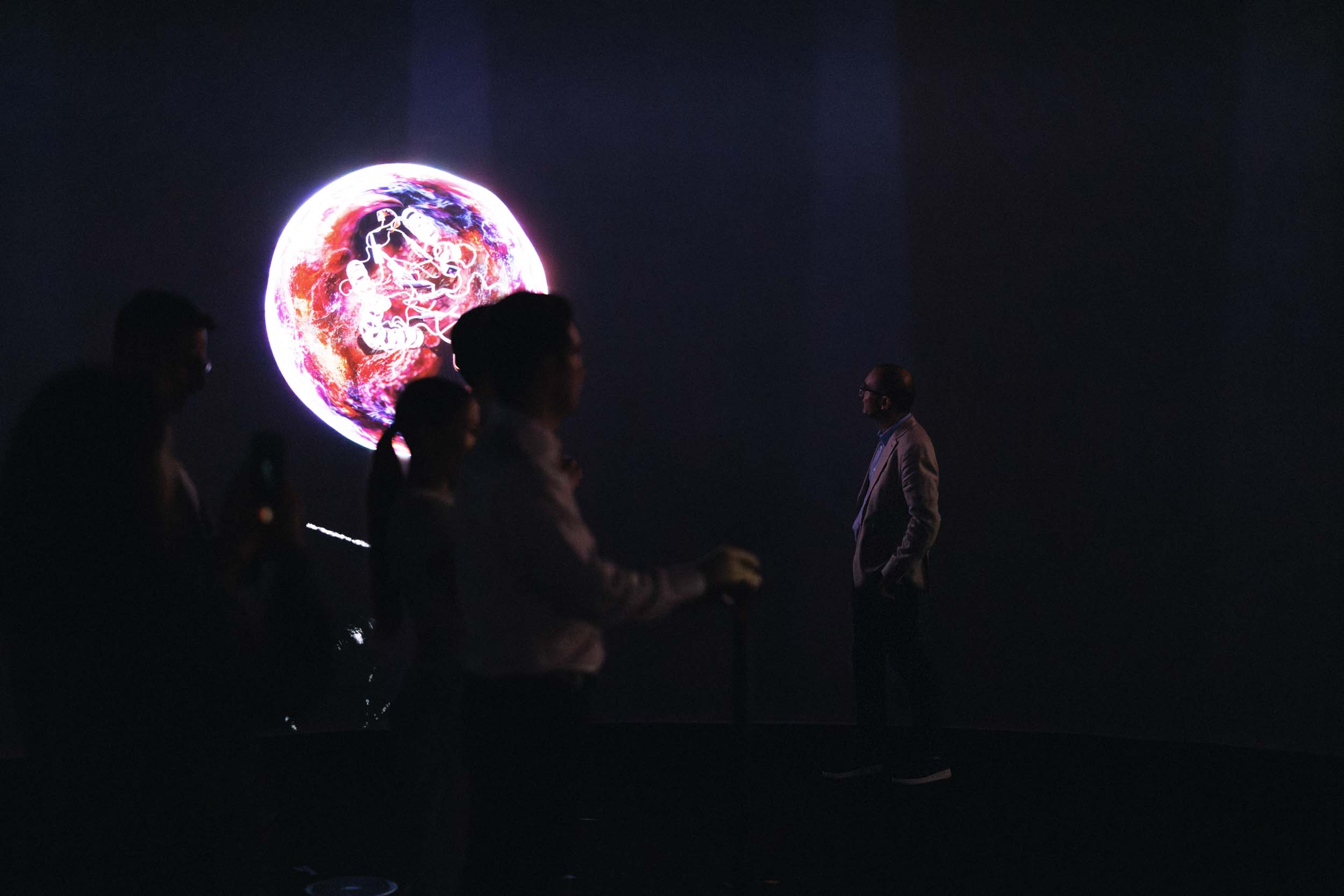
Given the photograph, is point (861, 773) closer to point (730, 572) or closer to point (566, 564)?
point (730, 572)

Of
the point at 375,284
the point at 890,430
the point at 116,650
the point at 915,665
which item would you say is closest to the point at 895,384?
the point at 890,430

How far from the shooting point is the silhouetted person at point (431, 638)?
2.12 metres

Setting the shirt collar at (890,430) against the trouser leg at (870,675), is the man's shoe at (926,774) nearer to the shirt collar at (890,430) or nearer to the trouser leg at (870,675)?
the trouser leg at (870,675)

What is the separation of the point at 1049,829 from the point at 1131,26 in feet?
12.8

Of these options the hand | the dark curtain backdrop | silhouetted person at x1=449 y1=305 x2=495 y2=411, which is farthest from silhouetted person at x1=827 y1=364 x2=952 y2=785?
the hand

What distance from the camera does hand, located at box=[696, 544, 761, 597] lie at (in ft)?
5.56

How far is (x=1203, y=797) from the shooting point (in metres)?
3.97

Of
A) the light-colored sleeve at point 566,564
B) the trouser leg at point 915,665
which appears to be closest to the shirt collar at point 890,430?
the trouser leg at point 915,665

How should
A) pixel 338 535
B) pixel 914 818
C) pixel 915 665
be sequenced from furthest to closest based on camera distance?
pixel 338 535
pixel 915 665
pixel 914 818

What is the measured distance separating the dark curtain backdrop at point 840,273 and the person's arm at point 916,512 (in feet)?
4.35

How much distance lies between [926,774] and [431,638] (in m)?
2.66

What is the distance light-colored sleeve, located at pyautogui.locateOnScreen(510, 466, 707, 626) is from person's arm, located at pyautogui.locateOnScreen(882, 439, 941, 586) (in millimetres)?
2520

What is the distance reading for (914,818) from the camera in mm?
3631

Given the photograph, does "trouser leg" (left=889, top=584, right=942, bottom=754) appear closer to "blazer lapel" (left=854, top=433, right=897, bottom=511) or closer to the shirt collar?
"blazer lapel" (left=854, top=433, right=897, bottom=511)
